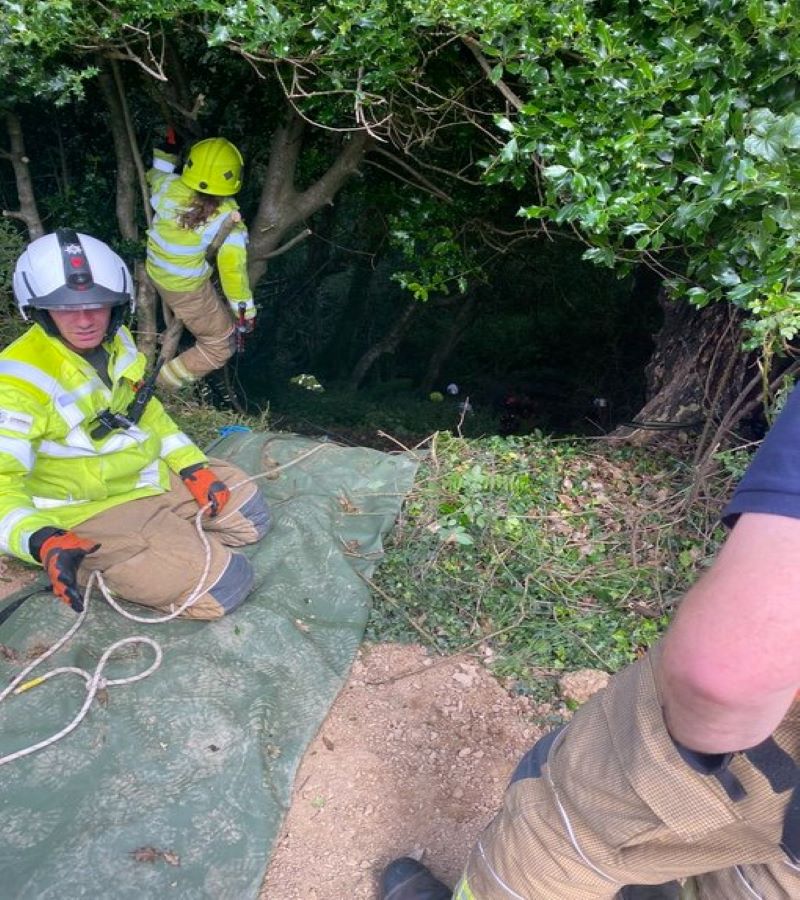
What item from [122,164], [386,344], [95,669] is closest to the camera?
[95,669]

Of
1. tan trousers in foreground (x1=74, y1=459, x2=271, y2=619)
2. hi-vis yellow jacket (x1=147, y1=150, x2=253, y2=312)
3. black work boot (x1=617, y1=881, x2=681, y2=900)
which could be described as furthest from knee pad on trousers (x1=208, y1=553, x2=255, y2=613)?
hi-vis yellow jacket (x1=147, y1=150, x2=253, y2=312)

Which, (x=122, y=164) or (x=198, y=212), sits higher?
(x=122, y=164)

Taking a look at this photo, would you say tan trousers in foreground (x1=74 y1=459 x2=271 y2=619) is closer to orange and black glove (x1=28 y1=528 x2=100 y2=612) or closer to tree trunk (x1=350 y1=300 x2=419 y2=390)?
orange and black glove (x1=28 y1=528 x2=100 y2=612)

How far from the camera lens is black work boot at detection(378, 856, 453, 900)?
2480 millimetres

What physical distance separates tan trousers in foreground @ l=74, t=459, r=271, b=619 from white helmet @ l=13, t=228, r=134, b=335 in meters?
0.94

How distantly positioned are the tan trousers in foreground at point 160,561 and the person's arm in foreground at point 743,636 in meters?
2.64

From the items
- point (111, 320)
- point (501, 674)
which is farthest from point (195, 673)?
point (111, 320)

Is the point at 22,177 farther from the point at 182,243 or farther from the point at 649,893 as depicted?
the point at 649,893

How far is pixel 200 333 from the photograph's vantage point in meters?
5.79

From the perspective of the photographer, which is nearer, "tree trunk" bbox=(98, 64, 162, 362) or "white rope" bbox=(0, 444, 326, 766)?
"white rope" bbox=(0, 444, 326, 766)

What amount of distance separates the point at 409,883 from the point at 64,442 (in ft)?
7.32

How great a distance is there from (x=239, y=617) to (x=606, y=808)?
2245 mm

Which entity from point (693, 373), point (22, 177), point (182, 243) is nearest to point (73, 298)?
point (182, 243)

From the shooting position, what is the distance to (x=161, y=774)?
283 centimetres
